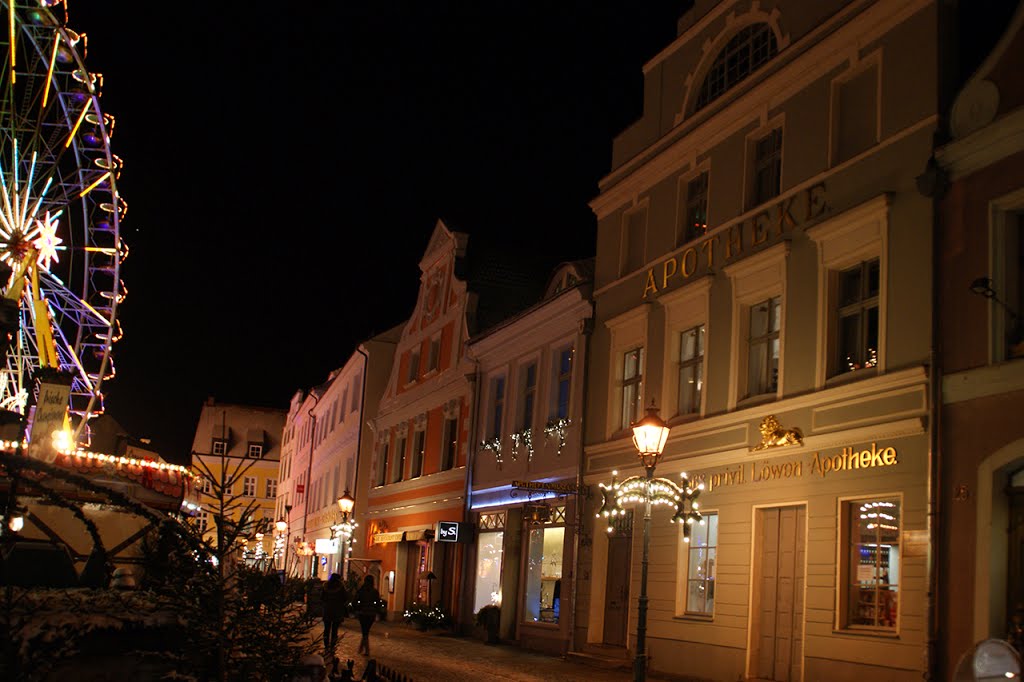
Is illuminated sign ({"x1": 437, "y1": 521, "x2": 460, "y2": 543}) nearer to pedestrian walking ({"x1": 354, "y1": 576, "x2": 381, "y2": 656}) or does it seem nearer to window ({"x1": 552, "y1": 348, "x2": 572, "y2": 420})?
window ({"x1": 552, "y1": 348, "x2": 572, "y2": 420})

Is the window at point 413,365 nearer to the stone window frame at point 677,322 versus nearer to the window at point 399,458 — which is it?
the window at point 399,458

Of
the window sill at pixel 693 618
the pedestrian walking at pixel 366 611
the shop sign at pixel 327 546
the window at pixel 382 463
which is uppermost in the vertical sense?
the window at pixel 382 463

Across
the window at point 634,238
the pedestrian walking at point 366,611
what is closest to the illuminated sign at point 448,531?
the pedestrian walking at point 366,611

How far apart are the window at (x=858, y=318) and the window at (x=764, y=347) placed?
1.49m

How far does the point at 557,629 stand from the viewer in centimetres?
2511

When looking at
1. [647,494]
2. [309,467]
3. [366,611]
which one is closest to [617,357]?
[366,611]

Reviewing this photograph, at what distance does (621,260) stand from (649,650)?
8221 mm

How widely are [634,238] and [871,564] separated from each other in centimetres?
1051

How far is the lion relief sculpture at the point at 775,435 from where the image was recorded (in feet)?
57.5

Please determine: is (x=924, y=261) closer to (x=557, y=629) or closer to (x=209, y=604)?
Result: (x=209, y=604)

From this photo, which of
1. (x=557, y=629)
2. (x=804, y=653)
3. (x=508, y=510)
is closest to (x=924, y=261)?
(x=804, y=653)

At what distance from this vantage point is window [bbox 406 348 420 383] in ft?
130

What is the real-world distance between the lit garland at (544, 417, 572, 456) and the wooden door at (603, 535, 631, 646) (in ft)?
10.7

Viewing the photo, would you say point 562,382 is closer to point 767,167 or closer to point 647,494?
point 767,167
